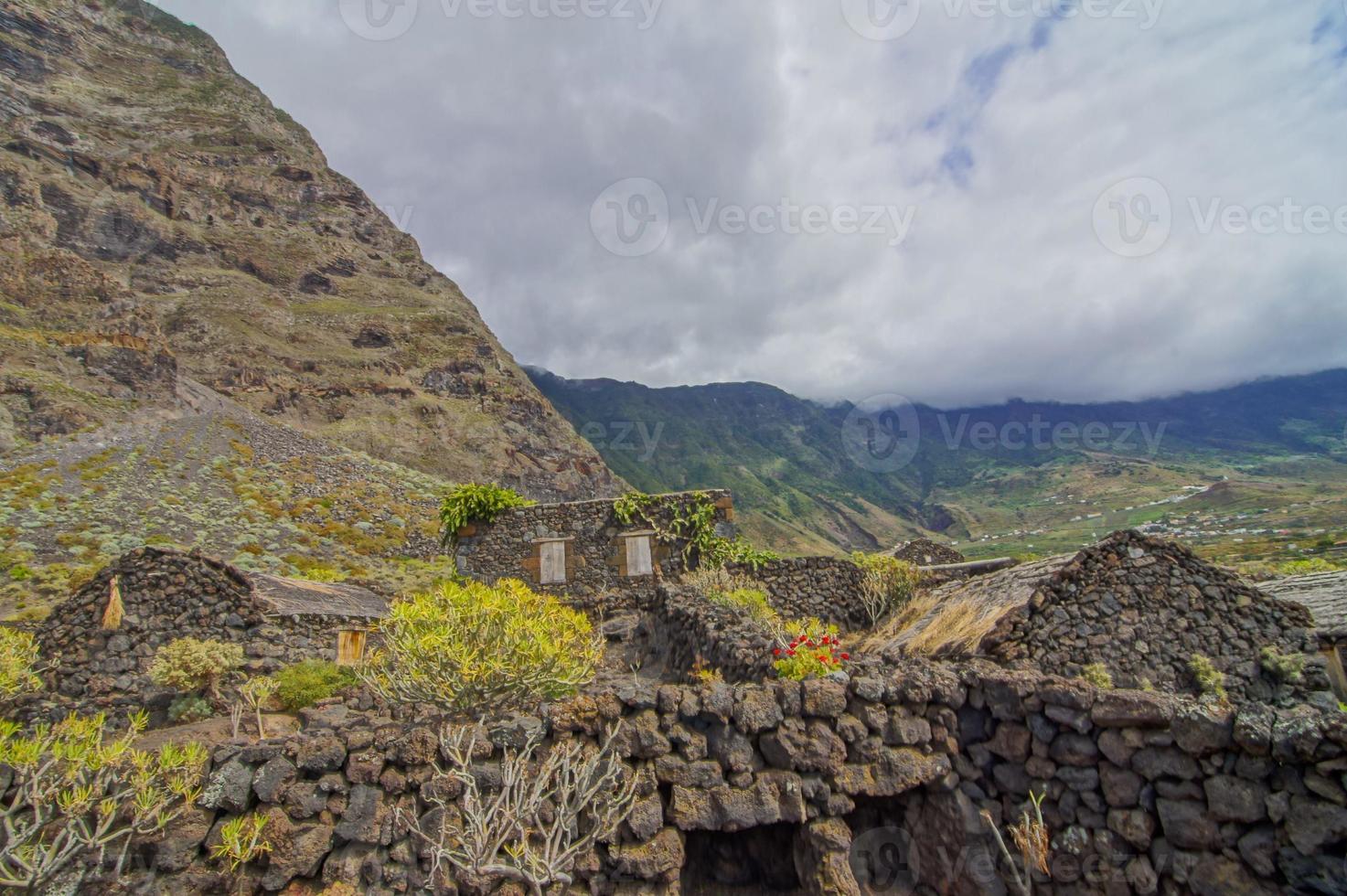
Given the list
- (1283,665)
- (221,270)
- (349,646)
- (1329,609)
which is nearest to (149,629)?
(349,646)

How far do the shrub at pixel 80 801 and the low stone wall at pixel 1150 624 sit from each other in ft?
29.9

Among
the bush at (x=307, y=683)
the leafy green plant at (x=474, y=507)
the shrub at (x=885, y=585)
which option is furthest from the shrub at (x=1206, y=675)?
the leafy green plant at (x=474, y=507)

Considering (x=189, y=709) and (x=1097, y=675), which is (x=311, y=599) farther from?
(x=1097, y=675)

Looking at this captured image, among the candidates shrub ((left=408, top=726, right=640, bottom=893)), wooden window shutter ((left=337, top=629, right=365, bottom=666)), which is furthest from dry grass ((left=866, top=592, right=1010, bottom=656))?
wooden window shutter ((left=337, top=629, right=365, bottom=666))

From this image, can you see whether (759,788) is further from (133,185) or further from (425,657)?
(133,185)

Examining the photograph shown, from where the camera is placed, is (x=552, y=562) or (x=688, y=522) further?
(x=552, y=562)

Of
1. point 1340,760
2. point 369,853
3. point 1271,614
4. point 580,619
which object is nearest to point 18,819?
point 369,853

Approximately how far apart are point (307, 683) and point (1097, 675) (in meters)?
12.4

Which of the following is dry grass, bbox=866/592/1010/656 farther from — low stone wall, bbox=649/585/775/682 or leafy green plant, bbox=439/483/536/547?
leafy green plant, bbox=439/483/536/547

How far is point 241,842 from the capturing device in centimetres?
418

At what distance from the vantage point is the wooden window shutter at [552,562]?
54.5ft

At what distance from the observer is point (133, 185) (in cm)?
9156

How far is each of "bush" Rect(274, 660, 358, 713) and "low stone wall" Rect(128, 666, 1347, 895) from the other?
6.32 metres

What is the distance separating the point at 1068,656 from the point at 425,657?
8.42m
